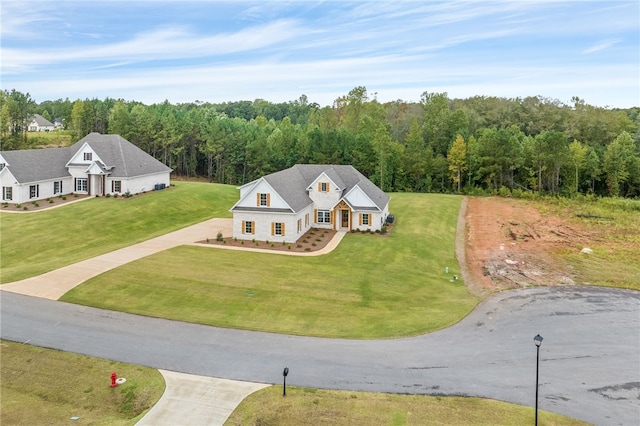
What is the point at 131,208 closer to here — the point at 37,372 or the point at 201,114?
the point at 37,372

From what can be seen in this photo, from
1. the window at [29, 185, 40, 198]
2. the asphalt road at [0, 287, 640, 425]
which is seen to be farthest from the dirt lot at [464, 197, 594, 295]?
the window at [29, 185, 40, 198]

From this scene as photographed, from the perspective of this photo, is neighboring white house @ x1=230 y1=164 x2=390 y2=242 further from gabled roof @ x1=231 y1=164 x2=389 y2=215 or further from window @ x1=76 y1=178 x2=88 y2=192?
window @ x1=76 y1=178 x2=88 y2=192

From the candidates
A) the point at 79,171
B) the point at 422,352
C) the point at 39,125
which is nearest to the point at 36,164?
the point at 79,171

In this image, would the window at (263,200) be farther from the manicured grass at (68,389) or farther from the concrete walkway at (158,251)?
the manicured grass at (68,389)

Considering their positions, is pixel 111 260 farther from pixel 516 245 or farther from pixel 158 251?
pixel 516 245

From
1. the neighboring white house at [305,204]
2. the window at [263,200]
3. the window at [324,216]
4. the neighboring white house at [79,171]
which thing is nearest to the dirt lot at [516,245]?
the neighboring white house at [305,204]

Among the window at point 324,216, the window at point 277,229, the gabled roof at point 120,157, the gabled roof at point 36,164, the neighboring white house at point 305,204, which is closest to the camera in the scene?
the window at point 277,229

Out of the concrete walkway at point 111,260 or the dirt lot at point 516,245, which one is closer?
the concrete walkway at point 111,260
